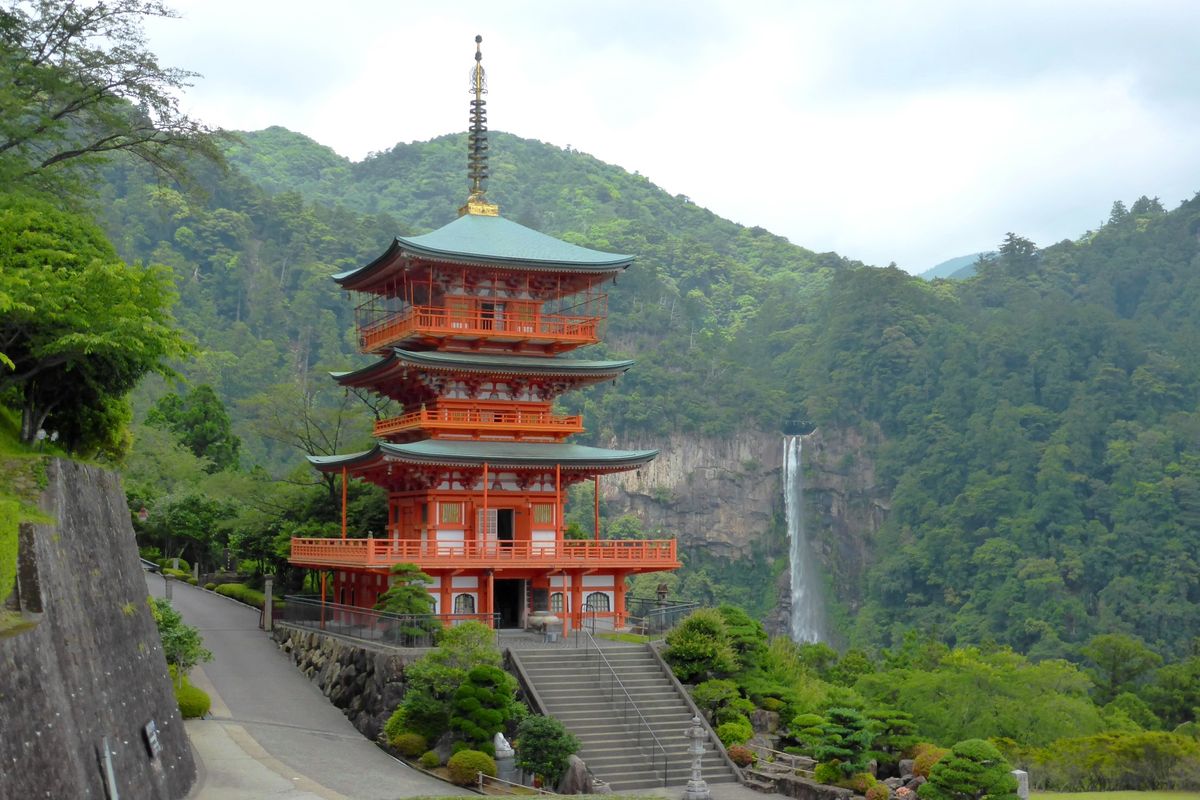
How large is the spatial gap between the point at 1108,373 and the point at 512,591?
2814 inches

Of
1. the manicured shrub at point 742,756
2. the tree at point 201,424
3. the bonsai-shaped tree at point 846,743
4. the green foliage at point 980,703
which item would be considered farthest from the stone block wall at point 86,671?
the tree at point 201,424

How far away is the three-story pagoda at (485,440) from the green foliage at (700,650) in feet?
10.7

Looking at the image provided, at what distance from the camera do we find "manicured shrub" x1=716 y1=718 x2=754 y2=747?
28688 mm

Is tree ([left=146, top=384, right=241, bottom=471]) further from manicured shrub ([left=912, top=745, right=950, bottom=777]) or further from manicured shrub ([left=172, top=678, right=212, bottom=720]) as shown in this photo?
manicured shrub ([left=912, top=745, right=950, bottom=777])

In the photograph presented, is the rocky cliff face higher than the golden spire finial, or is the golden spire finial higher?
the golden spire finial

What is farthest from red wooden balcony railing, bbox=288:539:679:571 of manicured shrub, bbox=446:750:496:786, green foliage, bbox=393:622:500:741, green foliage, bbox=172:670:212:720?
manicured shrub, bbox=446:750:496:786

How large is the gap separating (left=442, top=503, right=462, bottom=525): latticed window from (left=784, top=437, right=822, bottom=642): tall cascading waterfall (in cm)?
6328

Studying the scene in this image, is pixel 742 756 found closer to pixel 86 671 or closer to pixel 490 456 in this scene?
pixel 490 456

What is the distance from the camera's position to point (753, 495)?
104 meters

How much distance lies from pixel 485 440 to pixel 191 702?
11353 millimetres

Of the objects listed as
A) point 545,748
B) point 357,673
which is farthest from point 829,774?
point 357,673

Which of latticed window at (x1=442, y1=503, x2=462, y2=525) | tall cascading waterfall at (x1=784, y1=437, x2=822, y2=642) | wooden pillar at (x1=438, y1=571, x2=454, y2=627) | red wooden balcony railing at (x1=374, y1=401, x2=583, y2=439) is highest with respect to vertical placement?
red wooden balcony railing at (x1=374, y1=401, x2=583, y2=439)

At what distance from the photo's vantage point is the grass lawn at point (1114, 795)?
26.8 meters

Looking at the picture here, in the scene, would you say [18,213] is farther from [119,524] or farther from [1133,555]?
[1133,555]
